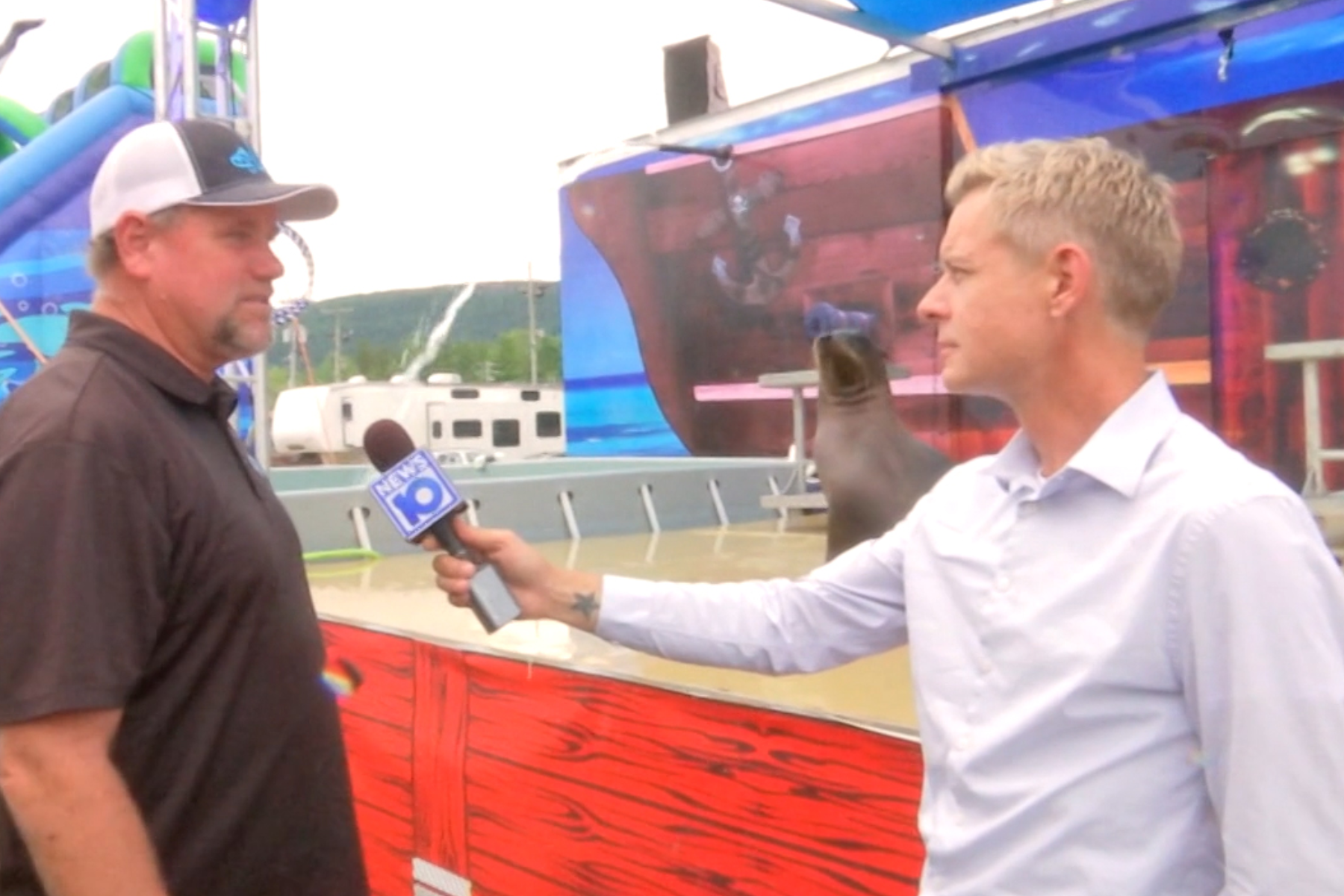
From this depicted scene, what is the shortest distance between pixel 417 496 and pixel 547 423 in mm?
17068

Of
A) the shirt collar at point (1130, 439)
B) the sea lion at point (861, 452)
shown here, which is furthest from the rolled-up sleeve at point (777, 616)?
the sea lion at point (861, 452)

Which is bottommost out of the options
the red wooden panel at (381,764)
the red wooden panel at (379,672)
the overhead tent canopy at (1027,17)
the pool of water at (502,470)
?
the red wooden panel at (381,764)

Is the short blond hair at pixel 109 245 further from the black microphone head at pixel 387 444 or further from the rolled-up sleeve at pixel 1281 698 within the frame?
the rolled-up sleeve at pixel 1281 698

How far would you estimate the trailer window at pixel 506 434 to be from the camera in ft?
59.9

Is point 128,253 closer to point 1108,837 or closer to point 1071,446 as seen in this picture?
point 1071,446

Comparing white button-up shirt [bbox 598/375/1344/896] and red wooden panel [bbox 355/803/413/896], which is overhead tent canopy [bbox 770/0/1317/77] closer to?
red wooden panel [bbox 355/803/413/896]

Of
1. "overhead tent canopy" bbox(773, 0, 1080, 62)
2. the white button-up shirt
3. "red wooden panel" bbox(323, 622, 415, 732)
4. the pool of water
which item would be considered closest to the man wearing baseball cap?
the white button-up shirt

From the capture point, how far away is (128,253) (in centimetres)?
154

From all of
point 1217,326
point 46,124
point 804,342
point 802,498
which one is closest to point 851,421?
point 802,498

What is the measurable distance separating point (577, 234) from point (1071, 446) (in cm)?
1099

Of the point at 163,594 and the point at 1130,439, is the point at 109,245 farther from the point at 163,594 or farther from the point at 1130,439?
the point at 1130,439

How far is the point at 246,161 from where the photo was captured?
1.64m

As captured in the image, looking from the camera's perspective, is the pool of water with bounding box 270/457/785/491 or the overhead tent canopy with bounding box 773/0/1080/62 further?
the pool of water with bounding box 270/457/785/491

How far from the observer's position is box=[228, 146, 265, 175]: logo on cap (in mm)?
1610
